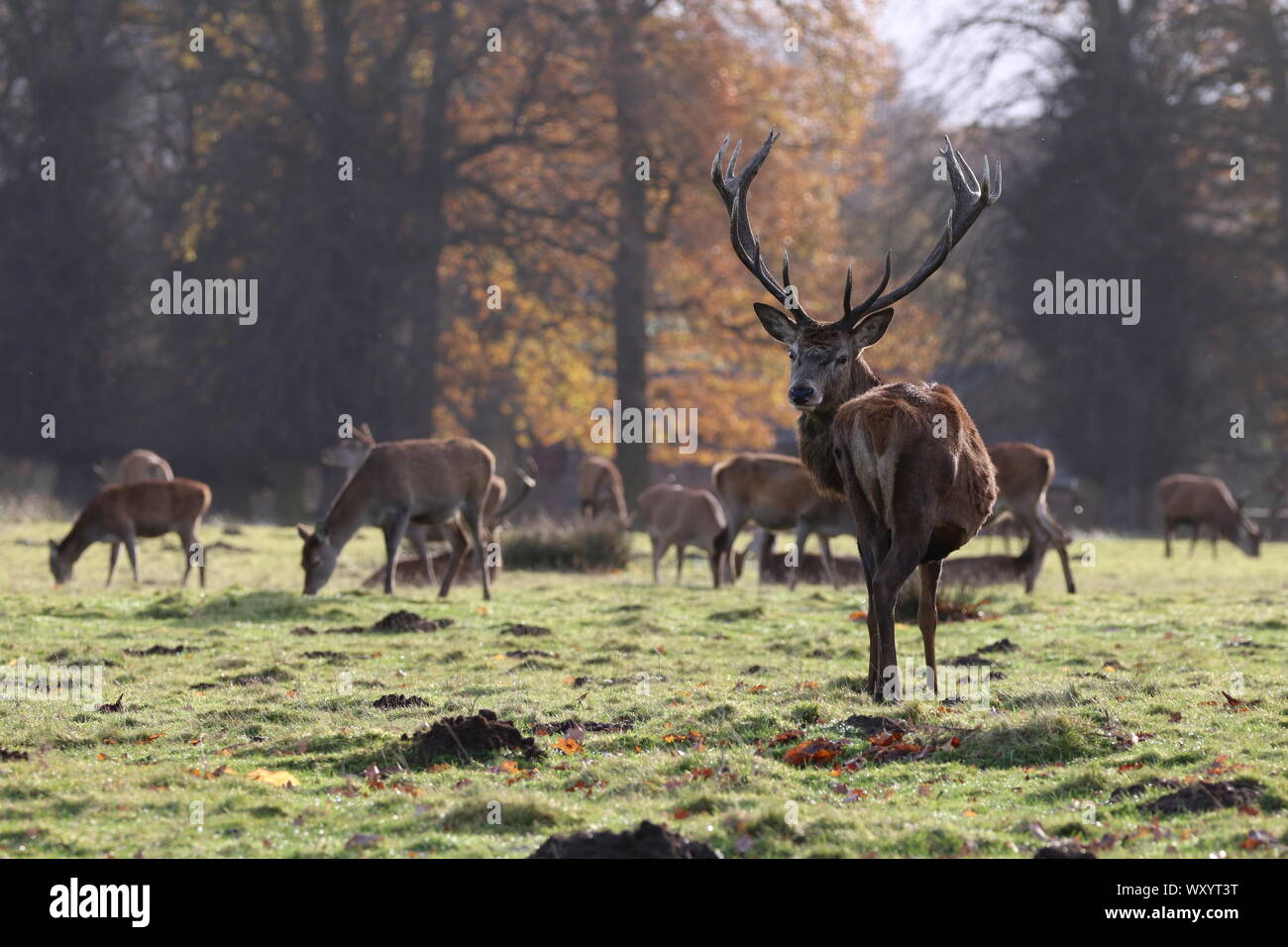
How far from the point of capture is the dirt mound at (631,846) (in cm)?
499

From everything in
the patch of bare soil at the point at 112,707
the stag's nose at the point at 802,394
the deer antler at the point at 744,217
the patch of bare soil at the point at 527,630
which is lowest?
the patch of bare soil at the point at 527,630

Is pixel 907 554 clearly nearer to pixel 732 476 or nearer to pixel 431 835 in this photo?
pixel 431 835

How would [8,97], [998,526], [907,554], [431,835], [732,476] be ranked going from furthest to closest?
[8,97] → [998,526] → [732,476] → [907,554] → [431,835]

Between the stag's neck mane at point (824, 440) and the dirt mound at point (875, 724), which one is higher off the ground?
the stag's neck mane at point (824, 440)

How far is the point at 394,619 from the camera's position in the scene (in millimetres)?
12211

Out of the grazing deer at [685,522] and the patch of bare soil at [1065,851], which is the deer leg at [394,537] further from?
the patch of bare soil at [1065,851]

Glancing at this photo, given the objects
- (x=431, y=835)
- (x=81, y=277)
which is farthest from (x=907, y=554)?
(x=81, y=277)

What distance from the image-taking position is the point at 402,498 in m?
15.3

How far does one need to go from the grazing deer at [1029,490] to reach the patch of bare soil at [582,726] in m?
9.25

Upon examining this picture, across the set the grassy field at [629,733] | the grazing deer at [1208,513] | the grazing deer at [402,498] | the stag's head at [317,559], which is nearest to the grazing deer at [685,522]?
the grazing deer at [402,498]

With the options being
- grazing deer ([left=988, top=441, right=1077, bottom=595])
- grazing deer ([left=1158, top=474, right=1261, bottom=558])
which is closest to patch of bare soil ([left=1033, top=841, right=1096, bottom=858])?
grazing deer ([left=988, top=441, right=1077, bottom=595])

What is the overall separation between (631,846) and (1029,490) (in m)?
11.9

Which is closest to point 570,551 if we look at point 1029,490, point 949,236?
point 1029,490
